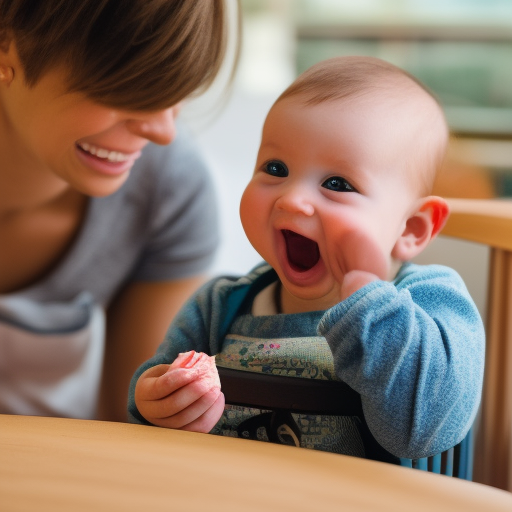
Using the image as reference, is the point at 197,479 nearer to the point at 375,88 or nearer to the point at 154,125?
the point at 375,88

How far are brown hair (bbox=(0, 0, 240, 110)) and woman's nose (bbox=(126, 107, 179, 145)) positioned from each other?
0.7 inches

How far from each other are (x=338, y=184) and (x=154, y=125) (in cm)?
26

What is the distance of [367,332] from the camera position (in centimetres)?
46

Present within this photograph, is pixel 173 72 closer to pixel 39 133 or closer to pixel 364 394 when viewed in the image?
pixel 39 133

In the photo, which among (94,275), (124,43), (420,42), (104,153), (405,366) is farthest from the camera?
(420,42)

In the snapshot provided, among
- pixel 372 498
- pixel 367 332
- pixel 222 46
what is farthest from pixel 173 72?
pixel 372 498

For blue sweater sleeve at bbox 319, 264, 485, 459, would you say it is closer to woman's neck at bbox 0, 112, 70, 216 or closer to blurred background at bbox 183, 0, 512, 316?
woman's neck at bbox 0, 112, 70, 216

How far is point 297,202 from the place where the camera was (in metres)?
0.50

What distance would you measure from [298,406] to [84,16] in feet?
1.27

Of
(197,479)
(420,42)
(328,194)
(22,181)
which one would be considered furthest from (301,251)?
(420,42)

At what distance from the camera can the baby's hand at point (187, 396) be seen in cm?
49

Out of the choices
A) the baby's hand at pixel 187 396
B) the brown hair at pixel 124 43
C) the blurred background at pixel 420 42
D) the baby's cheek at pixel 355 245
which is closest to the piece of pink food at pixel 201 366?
the baby's hand at pixel 187 396

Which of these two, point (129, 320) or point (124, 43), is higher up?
point (124, 43)

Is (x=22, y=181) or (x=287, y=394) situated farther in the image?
(x=22, y=181)
